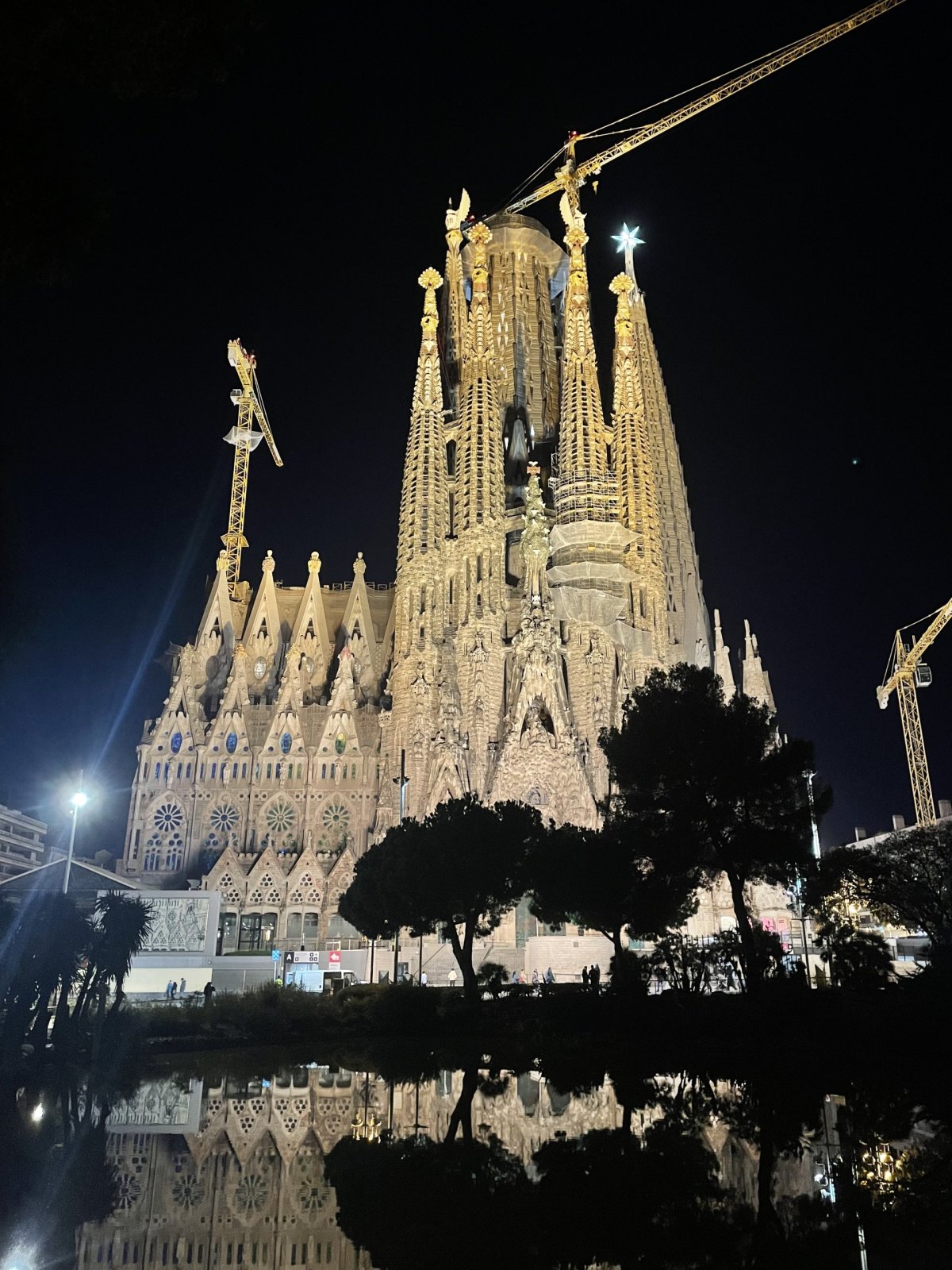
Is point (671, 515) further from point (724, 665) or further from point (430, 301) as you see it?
point (430, 301)

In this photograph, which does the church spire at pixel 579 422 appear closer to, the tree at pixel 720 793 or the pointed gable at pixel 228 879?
the pointed gable at pixel 228 879

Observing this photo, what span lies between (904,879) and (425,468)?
41.7 meters

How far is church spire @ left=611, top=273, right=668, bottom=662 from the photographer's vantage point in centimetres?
6350

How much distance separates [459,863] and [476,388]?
4328cm

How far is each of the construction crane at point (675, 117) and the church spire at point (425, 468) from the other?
2001cm

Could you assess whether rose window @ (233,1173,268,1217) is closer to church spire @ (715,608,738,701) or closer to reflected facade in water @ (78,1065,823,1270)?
reflected facade in water @ (78,1065,823,1270)

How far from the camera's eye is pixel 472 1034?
24.2 metres

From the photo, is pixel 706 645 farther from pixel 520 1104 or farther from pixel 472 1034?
pixel 520 1104

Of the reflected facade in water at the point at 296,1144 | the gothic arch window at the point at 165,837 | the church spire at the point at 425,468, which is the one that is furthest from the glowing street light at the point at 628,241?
the reflected facade in water at the point at 296,1144

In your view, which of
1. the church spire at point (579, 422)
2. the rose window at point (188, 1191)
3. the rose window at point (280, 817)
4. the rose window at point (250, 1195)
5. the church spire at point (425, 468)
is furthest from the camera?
the church spire at point (425, 468)

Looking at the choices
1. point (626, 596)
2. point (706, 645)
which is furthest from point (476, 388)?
point (706, 645)

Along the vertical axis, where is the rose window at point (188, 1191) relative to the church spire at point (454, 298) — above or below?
below

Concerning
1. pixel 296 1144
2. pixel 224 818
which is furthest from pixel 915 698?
pixel 296 1144

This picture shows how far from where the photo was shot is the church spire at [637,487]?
208 feet
